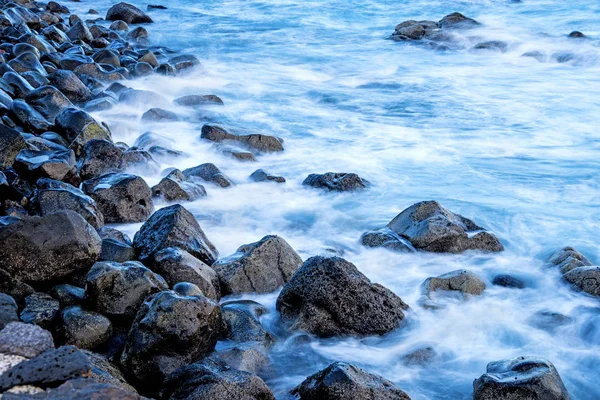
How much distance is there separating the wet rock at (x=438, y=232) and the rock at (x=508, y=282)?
0.43 metres

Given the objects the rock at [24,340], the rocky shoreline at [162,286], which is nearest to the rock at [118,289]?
the rocky shoreline at [162,286]

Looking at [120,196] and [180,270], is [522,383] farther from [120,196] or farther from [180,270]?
[120,196]

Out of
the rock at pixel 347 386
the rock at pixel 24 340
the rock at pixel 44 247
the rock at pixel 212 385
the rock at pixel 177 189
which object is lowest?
the rock at pixel 177 189

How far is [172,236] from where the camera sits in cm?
477

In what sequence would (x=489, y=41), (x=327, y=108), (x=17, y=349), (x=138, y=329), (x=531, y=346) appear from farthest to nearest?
1. (x=489, y=41)
2. (x=327, y=108)
3. (x=531, y=346)
4. (x=138, y=329)
5. (x=17, y=349)

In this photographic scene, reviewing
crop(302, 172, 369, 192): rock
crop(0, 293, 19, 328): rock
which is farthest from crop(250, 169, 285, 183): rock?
crop(0, 293, 19, 328): rock

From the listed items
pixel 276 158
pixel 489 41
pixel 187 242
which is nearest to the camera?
pixel 187 242

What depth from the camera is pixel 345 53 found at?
14398 mm

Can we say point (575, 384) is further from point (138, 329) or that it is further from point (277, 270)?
point (138, 329)

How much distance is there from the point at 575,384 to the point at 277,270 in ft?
6.69

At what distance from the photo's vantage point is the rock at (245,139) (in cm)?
815

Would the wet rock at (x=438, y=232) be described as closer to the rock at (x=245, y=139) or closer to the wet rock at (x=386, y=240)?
the wet rock at (x=386, y=240)

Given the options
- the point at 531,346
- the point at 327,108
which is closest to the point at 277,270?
the point at 531,346

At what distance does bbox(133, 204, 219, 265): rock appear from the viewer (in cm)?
474
